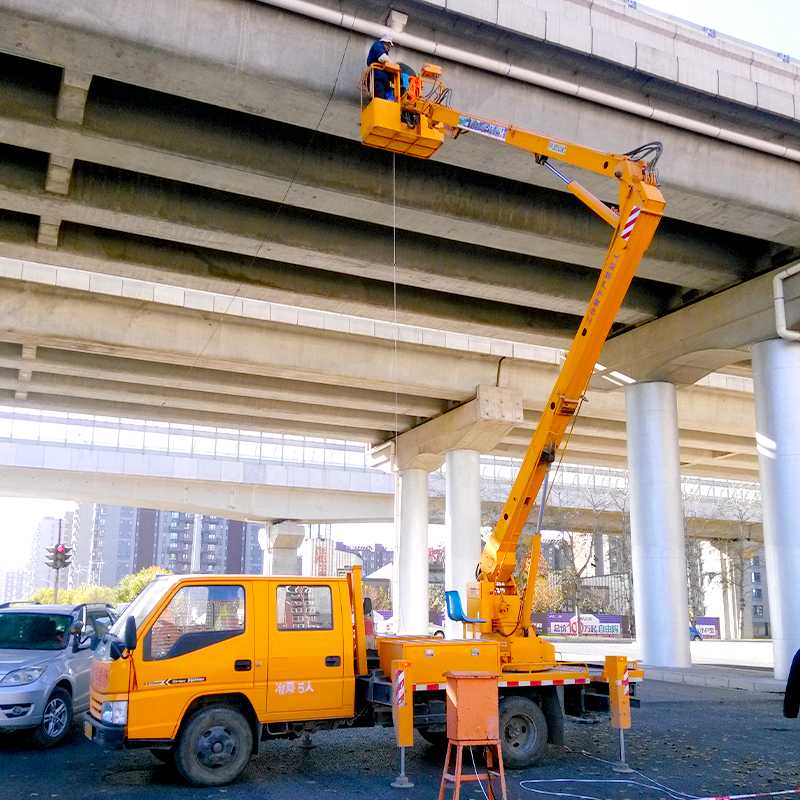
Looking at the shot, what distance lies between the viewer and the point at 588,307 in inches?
441

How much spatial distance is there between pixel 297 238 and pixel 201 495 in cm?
2517

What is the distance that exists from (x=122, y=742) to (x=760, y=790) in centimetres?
622

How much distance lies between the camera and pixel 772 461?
1759 cm

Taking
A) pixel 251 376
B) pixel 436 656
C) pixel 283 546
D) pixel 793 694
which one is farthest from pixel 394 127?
pixel 283 546

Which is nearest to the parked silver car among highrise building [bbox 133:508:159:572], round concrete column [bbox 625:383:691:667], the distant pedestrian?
the distant pedestrian

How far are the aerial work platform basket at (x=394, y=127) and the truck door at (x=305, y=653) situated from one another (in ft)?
19.2

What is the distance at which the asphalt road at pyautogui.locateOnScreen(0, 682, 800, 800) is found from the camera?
8.23 meters

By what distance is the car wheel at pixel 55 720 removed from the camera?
10.1m

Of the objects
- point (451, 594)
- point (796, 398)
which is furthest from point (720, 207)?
point (451, 594)

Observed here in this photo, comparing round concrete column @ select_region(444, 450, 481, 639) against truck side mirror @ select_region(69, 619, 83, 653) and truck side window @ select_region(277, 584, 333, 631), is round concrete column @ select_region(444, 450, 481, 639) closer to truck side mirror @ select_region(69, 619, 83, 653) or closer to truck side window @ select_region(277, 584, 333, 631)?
truck side mirror @ select_region(69, 619, 83, 653)

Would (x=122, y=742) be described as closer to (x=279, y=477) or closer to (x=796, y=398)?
(x=796, y=398)

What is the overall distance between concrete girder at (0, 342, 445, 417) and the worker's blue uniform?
14.5m

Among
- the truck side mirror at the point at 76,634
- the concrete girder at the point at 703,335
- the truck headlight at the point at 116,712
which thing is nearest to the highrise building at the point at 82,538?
the concrete girder at the point at 703,335

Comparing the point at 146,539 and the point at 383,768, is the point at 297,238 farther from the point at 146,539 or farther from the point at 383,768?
the point at 146,539
